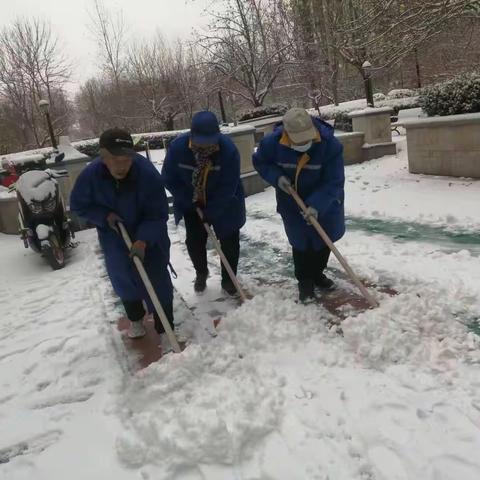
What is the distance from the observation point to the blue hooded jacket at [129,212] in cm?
312

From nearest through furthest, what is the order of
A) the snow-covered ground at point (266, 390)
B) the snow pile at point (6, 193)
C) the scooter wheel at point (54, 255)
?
the snow-covered ground at point (266, 390) → the scooter wheel at point (54, 255) → the snow pile at point (6, 193)

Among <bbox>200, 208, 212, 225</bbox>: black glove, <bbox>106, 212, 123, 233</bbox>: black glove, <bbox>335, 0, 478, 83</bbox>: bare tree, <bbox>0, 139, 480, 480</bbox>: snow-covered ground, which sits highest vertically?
<bbox>335, 0, 478, 83</bbox>: bare tree

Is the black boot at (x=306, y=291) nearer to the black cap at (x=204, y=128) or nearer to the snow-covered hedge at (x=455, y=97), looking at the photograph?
the black cap at (x=204, y=128)

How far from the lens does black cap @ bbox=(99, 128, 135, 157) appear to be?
2.89 meters

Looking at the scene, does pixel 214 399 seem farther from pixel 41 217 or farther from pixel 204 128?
pixel 41 217

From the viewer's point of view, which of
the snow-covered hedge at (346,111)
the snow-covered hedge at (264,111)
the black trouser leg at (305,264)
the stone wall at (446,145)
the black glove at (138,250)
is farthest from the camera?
the snow-covered hedge at (264,111)

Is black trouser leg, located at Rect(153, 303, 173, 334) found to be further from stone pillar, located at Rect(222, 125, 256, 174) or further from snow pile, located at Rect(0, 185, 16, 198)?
stone pillar, located at Rect(222, 125, 256, 174)

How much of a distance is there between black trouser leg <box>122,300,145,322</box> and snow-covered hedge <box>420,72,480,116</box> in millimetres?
6543

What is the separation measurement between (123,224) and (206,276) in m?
1.40

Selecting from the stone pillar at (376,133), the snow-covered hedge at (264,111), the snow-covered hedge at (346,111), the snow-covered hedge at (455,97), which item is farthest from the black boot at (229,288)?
the snow-covered hedge at (264,111)

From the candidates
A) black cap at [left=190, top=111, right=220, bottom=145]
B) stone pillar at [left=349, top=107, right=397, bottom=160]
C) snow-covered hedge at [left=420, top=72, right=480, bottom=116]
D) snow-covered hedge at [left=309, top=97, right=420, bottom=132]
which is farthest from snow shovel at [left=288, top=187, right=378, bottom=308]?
snow-covered hedge at [left=309, top=97, right=420, bottom=132]

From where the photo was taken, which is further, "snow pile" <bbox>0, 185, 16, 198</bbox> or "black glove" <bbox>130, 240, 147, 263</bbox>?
"snow pile" <bbox>0, 185, 16, 198</bbox>

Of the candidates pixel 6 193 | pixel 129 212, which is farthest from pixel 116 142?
pixel 6 193

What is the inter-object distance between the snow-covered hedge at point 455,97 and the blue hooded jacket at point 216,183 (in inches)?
210
